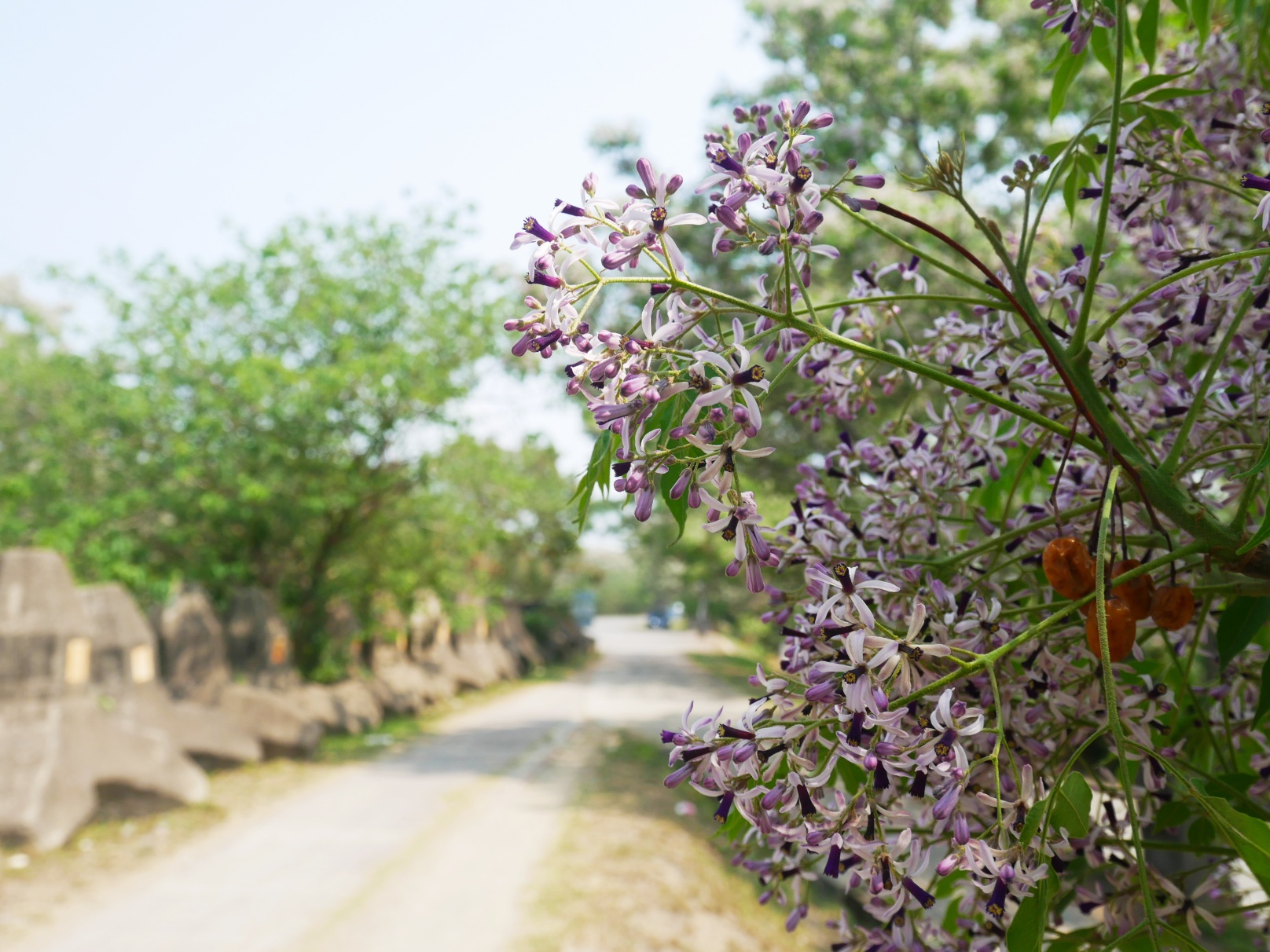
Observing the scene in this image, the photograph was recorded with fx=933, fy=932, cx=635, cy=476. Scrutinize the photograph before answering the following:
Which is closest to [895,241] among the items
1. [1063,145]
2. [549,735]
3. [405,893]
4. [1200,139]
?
[1063,145]

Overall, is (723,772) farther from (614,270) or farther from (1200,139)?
(1200,139)

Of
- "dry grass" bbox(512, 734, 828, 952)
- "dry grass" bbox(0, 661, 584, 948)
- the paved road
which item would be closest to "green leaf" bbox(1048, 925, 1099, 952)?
"dry grass" bbox(512, 734, 828, 952)

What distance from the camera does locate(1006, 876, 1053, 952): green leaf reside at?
0.88 metres

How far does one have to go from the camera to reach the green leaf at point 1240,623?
1104mm

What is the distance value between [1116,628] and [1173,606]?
0.09 m

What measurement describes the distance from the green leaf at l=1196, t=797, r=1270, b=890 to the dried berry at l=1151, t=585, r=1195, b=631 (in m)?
0.23

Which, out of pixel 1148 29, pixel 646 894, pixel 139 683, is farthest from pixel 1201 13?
pixel 139 683

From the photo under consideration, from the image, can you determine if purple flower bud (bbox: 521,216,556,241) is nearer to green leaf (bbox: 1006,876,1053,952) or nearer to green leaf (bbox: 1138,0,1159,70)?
green leaf (bbox: 1006,876,1053,952)

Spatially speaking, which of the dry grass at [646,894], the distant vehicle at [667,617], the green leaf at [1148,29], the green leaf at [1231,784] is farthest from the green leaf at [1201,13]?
the distant vehicle at [667,617]

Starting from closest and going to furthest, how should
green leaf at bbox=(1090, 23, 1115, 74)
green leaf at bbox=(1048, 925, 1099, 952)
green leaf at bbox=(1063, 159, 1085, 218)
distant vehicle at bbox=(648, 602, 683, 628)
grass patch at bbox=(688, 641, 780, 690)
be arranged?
green leaf at bbox=(1048, 925, 1099, 952)
green leaf at bbox=(1090, 23, 1115, 74)
green leaf at bbox=(1063, 159, 1085, 218)
grass patch at bbox=(688, 641, 780, 690)
distant vehicle at bbox=(648, 602, 683, 628)

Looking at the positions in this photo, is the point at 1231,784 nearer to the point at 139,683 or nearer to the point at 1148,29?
the point at 1148,29

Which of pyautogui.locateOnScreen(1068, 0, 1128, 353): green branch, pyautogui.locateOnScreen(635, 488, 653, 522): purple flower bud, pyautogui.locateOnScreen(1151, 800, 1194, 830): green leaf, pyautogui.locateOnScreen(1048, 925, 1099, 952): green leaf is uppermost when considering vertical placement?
pyautogui.locateOnScreen(1068, 0, 1128, 353): green branch

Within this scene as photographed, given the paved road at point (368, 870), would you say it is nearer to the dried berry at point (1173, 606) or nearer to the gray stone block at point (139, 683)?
the gray stone block at point (139, 683)

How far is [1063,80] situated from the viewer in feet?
4.91
